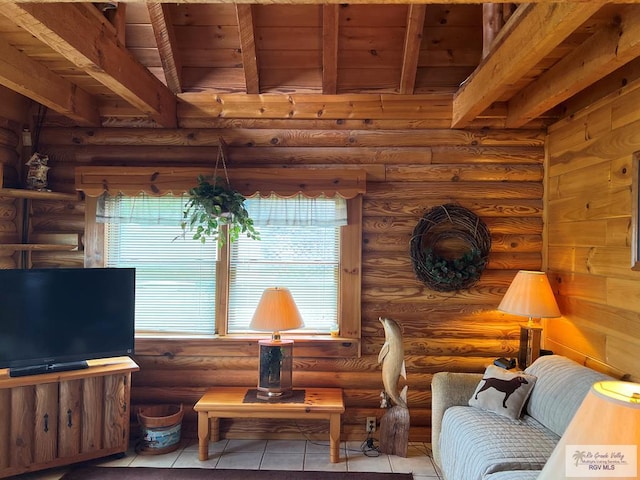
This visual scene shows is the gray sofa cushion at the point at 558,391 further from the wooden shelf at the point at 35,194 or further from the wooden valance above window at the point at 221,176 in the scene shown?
the wooden shelf at the point at 35,194

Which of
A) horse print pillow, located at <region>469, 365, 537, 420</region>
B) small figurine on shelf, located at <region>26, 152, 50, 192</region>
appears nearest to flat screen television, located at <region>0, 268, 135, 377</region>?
small figurine on shelf, located at <region>26, 152, 50, 192</region>

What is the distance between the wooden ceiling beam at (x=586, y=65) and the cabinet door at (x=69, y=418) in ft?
12.2

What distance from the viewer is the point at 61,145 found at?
344 cm

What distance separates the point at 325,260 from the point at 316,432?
1.41 metres

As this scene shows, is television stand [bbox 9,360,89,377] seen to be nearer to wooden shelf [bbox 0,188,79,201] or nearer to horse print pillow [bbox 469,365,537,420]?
wooden shelf [bbox 0,188,79,201]

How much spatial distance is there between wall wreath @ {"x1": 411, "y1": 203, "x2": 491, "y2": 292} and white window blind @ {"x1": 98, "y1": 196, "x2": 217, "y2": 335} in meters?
1.71

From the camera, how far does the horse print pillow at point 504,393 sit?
2.50 meters

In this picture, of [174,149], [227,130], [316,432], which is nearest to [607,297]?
[316,432]

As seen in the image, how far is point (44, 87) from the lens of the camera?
2.68 meters

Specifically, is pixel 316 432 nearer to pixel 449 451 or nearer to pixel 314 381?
pixel 314 381

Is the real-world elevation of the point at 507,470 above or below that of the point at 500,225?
below

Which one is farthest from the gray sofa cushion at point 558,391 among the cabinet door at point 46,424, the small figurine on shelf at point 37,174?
the small figurine on shelf at point 37,174

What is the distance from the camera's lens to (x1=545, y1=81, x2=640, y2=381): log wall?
245 centimetres

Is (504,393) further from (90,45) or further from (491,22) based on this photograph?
(90,45)
